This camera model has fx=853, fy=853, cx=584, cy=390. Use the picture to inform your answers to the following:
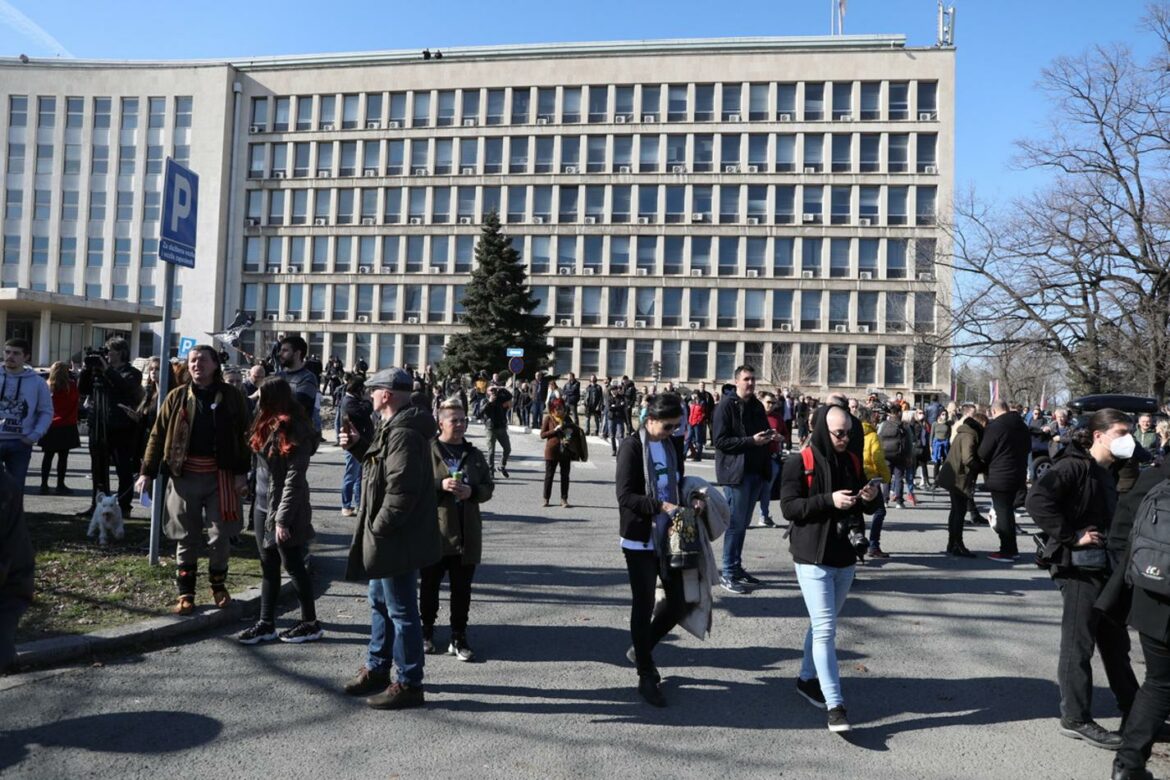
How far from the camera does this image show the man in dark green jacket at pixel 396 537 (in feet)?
15.5

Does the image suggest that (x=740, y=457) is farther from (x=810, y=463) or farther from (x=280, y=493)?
(x=280, y=493)

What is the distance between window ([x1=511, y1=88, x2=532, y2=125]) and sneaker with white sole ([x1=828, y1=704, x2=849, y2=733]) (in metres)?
60.7

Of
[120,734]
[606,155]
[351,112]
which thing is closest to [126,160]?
[351,112]

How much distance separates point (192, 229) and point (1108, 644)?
7972mm

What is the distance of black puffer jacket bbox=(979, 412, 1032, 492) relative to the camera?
9.97 metres

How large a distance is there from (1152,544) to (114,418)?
9.95 m

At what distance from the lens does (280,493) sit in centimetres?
584

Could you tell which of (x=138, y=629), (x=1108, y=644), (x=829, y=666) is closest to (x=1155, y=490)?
(x=1108, y=644)

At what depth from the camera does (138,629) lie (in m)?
5.82

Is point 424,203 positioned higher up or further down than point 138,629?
higher up

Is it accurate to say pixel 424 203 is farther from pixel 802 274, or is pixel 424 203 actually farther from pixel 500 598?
pixel 500 598

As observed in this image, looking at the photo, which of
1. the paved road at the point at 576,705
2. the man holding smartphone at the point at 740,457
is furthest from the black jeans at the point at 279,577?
the man holding smartphone at the point at 740,457

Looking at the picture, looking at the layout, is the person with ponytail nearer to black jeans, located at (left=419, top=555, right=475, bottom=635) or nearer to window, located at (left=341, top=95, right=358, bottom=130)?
black jeans, located at (left=419, top=555, right=475, bottom=635)

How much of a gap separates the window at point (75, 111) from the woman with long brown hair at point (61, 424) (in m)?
63.6
